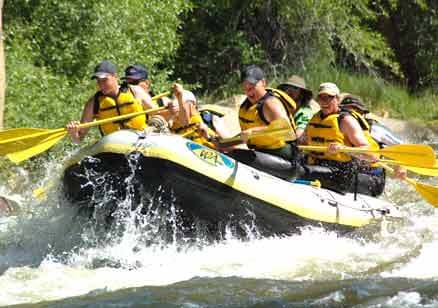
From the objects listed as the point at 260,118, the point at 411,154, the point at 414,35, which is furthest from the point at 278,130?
the point at 414,35

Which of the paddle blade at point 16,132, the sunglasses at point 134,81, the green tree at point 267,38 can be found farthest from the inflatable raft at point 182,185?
the green tree at point 267,38

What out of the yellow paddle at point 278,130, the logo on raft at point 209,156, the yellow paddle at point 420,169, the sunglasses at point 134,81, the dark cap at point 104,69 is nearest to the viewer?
the logo on raft at point 209,156

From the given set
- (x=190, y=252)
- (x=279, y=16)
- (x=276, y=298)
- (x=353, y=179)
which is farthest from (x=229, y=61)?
(x=276, y=298)

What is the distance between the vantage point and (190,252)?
742cm

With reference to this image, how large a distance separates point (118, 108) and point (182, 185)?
3.74 ft

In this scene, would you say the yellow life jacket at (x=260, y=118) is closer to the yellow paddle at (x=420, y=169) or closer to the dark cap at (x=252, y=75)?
the dark cap at (x=252, y=75)

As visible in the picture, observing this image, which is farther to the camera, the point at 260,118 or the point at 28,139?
the point at 260,118

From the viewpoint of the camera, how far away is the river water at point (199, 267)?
6324 mm

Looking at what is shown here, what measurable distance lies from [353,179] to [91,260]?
246 cm

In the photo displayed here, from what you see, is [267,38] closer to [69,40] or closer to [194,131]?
[69,40]

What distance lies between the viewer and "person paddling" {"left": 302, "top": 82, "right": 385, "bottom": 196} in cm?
823

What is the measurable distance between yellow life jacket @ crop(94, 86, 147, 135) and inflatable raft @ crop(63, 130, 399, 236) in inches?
29.1

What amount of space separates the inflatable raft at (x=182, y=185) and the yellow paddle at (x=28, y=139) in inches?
14.6

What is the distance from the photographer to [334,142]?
327 inches
